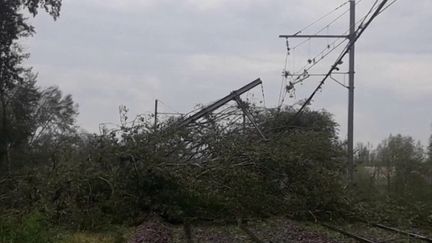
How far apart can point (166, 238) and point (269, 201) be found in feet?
19.0

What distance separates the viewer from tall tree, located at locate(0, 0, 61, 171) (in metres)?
33.6

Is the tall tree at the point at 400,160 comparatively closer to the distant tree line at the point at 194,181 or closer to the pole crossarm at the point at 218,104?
the distant tree line at the point at 194,181

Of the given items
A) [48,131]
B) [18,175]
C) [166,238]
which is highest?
[48,131]

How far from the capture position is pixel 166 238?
17.5 metres

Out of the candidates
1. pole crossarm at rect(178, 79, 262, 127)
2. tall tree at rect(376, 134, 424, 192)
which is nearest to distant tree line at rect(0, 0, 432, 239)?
pole crossarm at rect(178, 79, 262, 127)

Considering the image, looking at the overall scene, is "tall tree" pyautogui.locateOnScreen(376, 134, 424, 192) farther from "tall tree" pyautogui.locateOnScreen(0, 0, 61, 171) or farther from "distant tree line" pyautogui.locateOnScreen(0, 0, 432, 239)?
"tall tree" pyautogui.locateOnScreen(0, 0, 61, 171)

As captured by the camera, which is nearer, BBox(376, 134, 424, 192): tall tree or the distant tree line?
the distant tree line

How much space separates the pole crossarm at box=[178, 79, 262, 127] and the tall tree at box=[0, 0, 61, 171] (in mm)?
10869

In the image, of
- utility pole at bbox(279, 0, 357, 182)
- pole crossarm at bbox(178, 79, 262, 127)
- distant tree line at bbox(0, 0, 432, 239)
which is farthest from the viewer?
utility pole at bbox(279, 0, 357, 182)

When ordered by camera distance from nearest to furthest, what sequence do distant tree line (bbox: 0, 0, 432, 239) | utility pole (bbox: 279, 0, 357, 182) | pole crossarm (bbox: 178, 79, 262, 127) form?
distant tree line (bbox: 0, 0, 432, 239), pole crossarm (bbox: 178, 79, 262, 127), utility pole (bbox: 279, 0, 357, 182)

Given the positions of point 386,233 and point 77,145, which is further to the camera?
point 77,145

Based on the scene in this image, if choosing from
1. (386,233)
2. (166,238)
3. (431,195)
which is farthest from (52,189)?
(431,195)

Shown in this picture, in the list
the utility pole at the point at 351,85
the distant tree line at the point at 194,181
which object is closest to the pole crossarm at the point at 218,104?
the distant tree line at the point at 194,181

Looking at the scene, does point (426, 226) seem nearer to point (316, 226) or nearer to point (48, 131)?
point (316, 226)
